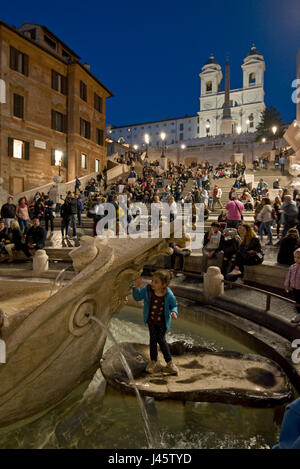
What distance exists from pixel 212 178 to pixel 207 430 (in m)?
27.2

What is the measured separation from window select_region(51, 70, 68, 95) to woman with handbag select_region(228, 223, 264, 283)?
26.6m

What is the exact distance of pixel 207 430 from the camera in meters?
3.00

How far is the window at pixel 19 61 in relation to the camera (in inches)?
914

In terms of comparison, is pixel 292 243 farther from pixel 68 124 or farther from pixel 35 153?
pixel 68 124

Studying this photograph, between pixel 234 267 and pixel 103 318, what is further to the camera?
pixel 234 267

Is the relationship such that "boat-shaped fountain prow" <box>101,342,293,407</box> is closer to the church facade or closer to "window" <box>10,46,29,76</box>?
"window" <box>10,46,29,76</box>

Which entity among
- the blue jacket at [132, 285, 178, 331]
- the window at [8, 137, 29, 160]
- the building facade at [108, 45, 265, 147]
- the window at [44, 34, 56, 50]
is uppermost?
the building facade at [108, 45, 265, 147]

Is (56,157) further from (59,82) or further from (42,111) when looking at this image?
(59,82)

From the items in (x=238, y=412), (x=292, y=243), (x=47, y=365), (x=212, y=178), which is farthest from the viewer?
(x=212, y=178)

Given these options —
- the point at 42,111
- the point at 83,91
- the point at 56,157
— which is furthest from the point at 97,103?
the point at 56,157

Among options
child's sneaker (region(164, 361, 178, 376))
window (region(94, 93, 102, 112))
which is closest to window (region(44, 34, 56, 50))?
window (region(94, 93, 102, 112))

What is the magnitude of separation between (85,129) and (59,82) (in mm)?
4849

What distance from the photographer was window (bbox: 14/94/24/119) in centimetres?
2384
